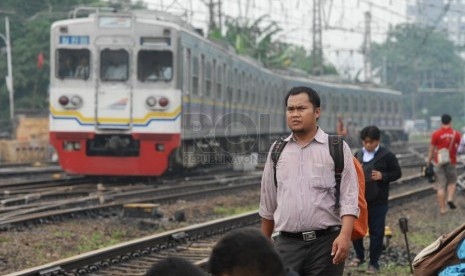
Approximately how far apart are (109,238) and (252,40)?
27.2 meters

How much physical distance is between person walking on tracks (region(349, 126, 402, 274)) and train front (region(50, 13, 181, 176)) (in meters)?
9.00

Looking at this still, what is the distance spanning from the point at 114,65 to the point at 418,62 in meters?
63.7

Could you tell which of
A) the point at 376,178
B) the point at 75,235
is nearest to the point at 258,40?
the point at 75,235

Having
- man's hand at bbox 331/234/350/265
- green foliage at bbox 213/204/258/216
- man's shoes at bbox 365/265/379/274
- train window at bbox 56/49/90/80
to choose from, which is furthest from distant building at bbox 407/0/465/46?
man's hand at bbox 331/234/350/265

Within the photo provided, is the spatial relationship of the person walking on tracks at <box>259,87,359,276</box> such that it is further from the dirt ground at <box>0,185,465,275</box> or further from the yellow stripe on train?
the yellow stripe on train

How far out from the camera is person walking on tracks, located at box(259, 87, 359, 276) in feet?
15.5

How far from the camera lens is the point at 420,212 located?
46.1 feet

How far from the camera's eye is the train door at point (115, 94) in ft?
A: 55.9

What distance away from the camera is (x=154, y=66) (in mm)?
17297

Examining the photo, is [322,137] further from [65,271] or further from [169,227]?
[169,227]

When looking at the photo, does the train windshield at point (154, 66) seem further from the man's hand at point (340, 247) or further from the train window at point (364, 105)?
the train window at point (364, 105)

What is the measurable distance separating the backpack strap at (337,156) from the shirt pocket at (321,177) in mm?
45

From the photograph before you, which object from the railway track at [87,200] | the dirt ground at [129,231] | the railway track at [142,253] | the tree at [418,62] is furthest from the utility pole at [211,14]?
the tree at [418,62]

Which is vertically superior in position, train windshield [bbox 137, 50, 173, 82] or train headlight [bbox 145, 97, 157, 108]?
train windshield [bbox 137, 50, 173, 82]
